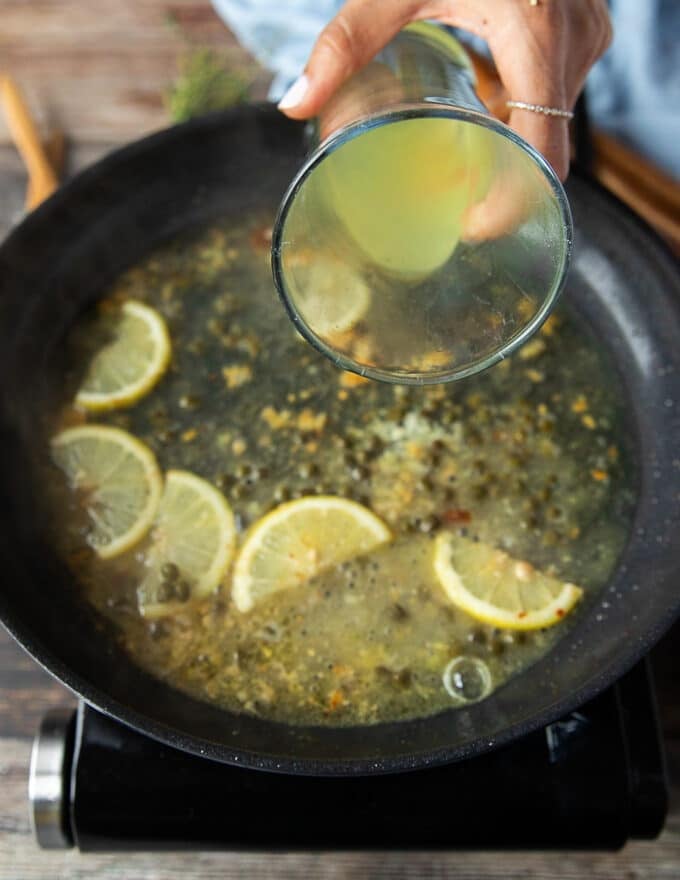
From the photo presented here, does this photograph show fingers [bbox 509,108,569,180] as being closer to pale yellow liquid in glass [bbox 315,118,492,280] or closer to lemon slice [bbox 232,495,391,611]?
pale yellow liquid in glass [bbox 315,118,492,280]

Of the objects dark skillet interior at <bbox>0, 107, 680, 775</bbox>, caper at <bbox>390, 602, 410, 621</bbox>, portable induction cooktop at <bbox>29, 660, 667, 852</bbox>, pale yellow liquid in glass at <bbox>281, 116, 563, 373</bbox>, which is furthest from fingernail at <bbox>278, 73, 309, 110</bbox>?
portable induction cooktop at <bbox>29, 660, 667, 852</bbox>

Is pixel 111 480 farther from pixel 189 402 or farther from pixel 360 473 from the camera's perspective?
pixel 360 473

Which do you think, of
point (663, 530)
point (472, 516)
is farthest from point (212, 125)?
point (663, 530)

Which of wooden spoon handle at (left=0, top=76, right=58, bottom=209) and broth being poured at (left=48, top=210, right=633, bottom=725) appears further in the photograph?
wooden spoon handle at (left=0, top=76, right=58, bottom=209)

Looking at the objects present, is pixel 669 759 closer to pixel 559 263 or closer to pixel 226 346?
pixel 559 263

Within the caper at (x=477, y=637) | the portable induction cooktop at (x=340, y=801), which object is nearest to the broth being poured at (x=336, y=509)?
the caper at (x=477, y=637)

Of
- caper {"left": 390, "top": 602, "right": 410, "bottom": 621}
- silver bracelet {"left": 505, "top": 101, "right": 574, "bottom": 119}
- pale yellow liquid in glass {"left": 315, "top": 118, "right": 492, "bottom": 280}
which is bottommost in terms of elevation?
caper {"left": 390, "top": 602, "right": 410, "bottom": 621}
